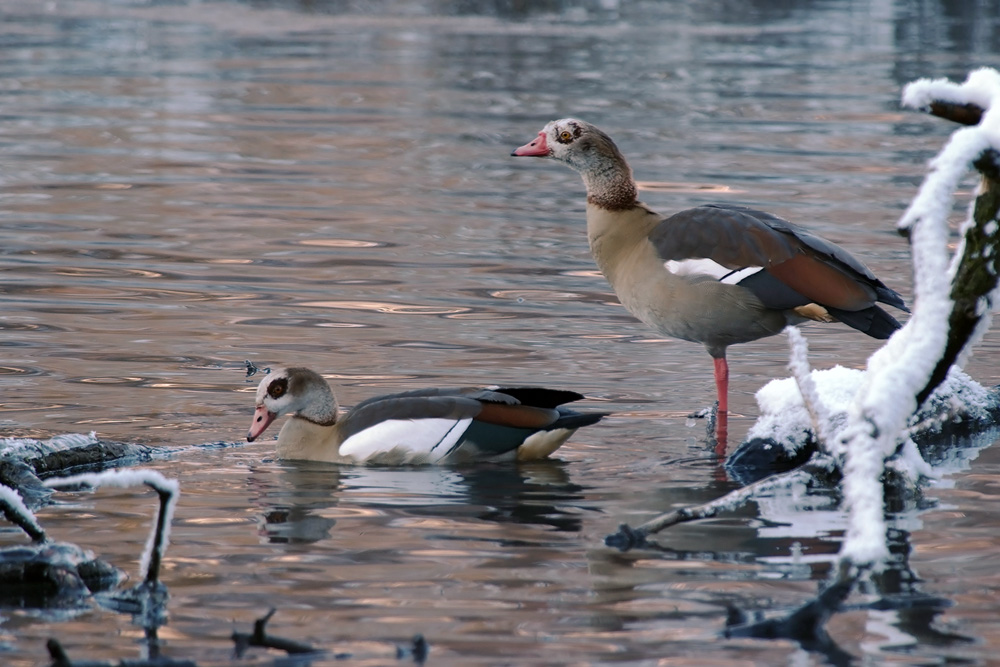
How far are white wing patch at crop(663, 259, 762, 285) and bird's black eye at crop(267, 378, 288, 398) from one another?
2.29 meters

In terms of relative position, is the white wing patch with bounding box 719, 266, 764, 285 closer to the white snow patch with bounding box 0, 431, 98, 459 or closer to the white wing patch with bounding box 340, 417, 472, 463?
the white wing patch with bounding box 340, 417, 472, 463

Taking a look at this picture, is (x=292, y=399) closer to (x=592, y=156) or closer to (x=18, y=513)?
(x=592, y=156)

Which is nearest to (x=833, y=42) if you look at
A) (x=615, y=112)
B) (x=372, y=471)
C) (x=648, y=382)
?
(x=615, y=112)

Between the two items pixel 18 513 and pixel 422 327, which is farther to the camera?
pixel 422 327

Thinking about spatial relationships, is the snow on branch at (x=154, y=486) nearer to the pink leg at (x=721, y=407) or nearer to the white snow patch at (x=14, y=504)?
the white snow patch at (x=14, y=504)

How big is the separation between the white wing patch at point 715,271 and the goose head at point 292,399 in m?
2.11

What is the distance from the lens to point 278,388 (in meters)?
8.66

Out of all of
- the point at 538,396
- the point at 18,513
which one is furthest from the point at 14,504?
the point at 538,396

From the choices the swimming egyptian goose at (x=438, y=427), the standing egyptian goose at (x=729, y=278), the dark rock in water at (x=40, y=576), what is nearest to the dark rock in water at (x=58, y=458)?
the swimming egyptian goose at (x=438, y=427)

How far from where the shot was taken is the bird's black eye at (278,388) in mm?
8648

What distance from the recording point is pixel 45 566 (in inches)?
242

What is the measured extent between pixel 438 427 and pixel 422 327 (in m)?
3.35

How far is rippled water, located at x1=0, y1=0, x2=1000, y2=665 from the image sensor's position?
20.1ft

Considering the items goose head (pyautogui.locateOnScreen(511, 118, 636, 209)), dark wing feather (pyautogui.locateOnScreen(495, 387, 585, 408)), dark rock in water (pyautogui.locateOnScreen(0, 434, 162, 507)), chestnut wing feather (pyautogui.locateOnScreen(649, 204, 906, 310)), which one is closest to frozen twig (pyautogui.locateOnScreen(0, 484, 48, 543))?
dark rock in water (pyautogui.locateOnScreen(0, 434, 162, 507))
